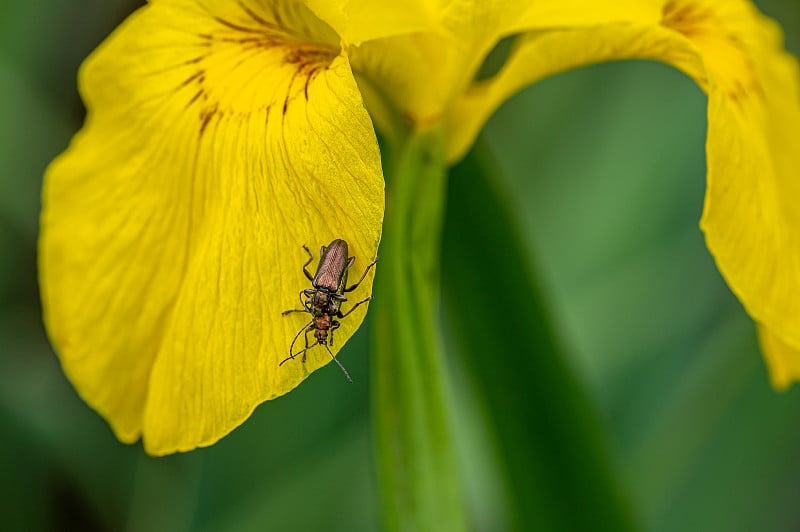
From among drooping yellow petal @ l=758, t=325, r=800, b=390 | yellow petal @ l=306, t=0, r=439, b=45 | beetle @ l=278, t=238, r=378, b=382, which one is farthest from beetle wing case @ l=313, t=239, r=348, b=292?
drooping yellow petal @ l=758, t=325, r=800, b=390

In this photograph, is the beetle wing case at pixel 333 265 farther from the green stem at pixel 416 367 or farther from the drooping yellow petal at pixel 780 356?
the drooping yellow petal at pixel 780 356

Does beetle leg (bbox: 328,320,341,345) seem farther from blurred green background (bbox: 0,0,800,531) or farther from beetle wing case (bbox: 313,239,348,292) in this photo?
blurred green background (bbox: 0,0,800,531)

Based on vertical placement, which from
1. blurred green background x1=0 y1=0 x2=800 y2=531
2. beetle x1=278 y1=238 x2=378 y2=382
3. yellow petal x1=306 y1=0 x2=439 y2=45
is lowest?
blurred green background x1=0 y1=0 x2=800 y2=531

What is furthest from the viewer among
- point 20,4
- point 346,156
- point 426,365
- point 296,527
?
point 20,4

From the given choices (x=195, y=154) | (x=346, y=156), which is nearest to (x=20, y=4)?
(x=195, y=154)

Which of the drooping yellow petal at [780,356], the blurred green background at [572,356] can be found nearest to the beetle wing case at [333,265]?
the blurred green background at [572,356]

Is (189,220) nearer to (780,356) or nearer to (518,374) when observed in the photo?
(518,374)

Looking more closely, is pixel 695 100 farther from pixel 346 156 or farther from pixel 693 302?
pixel 346 156
